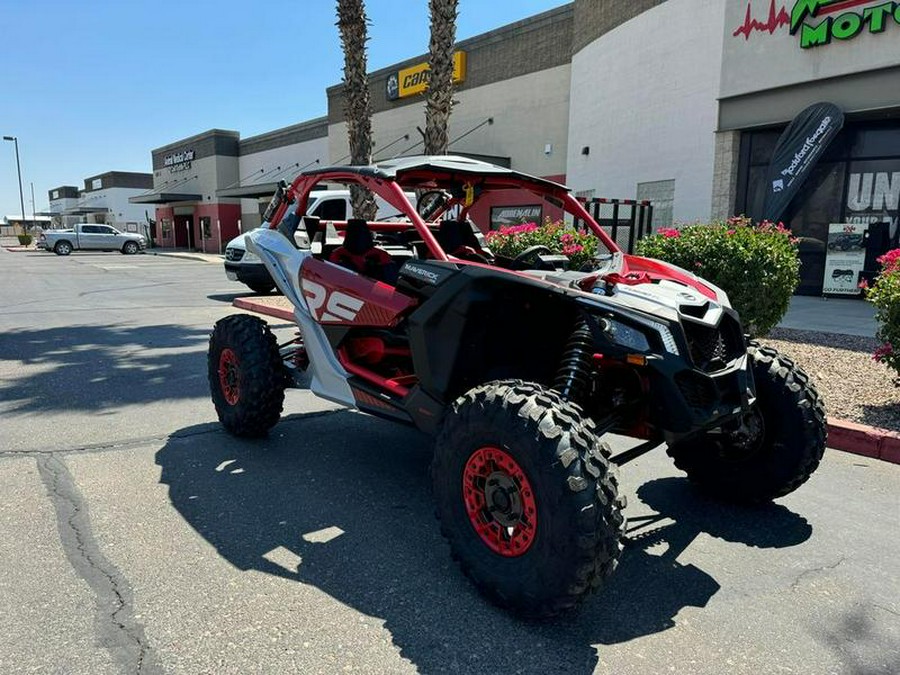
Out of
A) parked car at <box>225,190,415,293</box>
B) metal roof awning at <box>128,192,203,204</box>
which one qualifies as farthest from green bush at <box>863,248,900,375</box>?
metal roof awning at <box>128,192,203,204</box>

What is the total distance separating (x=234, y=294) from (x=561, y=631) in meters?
14.6

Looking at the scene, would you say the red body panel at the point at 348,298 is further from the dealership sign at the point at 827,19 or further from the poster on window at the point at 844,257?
the poster on window at the point at 844,257

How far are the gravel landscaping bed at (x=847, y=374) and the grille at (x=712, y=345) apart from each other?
266cm

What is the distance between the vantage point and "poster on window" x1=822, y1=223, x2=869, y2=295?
13508 mm

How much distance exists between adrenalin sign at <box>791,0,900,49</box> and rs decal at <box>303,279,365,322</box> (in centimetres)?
1288

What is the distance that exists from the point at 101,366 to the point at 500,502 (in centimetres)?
623

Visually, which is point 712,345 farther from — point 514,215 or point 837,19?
point 514,215

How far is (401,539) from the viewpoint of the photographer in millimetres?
3422

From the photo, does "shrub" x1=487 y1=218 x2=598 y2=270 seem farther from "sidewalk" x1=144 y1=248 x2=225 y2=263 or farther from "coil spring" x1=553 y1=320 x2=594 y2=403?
"sidewalk" x1=144 y1=248 x2=225 y2=263

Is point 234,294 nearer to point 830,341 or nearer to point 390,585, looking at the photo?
point 830,341

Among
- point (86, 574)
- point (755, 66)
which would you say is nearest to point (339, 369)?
point (86, 574)

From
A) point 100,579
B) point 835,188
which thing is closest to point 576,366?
point 100,579

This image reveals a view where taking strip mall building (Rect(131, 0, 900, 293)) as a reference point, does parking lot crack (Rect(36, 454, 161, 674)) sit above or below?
below

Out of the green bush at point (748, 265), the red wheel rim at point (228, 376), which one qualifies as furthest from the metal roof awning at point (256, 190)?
the red wheel rim at point (228, 376)
